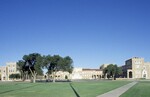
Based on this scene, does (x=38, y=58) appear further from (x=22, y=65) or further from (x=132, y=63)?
(x=132, y=63)

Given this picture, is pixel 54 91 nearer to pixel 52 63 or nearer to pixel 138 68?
pixel 52 63

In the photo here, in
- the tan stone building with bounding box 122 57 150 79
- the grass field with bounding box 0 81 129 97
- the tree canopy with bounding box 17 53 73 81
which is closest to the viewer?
the grass field with bounding box 0 81 129 97

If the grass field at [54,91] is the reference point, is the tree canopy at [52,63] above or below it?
above

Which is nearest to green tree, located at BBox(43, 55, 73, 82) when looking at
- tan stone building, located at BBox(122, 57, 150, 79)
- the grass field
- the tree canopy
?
the tree canopy

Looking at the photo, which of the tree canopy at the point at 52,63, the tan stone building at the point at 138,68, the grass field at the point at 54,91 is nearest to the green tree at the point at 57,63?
the tree canopy at the point at 52,63

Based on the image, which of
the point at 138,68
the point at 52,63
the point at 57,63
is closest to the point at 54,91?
the point at 57,63

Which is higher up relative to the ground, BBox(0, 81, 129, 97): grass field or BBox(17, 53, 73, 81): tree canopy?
BBox(17, 53, 73, 81): tree canopy

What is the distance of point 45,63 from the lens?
9944 centimetres

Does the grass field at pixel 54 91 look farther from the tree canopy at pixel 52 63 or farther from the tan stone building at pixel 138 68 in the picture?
the tan stone building at pixel 138 68

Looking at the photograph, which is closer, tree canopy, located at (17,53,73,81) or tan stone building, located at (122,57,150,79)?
tree canopy, located at (17,53,73,81)

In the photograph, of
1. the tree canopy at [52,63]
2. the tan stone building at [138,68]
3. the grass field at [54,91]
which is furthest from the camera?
the tan stone building at [138,68]

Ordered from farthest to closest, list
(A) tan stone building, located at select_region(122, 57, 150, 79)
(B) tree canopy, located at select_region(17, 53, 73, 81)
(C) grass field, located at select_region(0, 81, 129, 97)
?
(A) tan stone building, located at select_region(122, 57, 150, 79) < (B) tree canopy, located at select_region(17, 53, 73, 81) < (C) grass field, located at select_region(0, 81, 129, 97)

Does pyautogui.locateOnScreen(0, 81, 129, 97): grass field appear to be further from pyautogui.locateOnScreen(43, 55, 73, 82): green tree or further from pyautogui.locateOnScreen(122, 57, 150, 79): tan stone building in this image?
pyautogui.locateOnScreen(122, 57, 150, 79): tan stone building

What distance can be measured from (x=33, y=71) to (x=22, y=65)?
4752 mm
